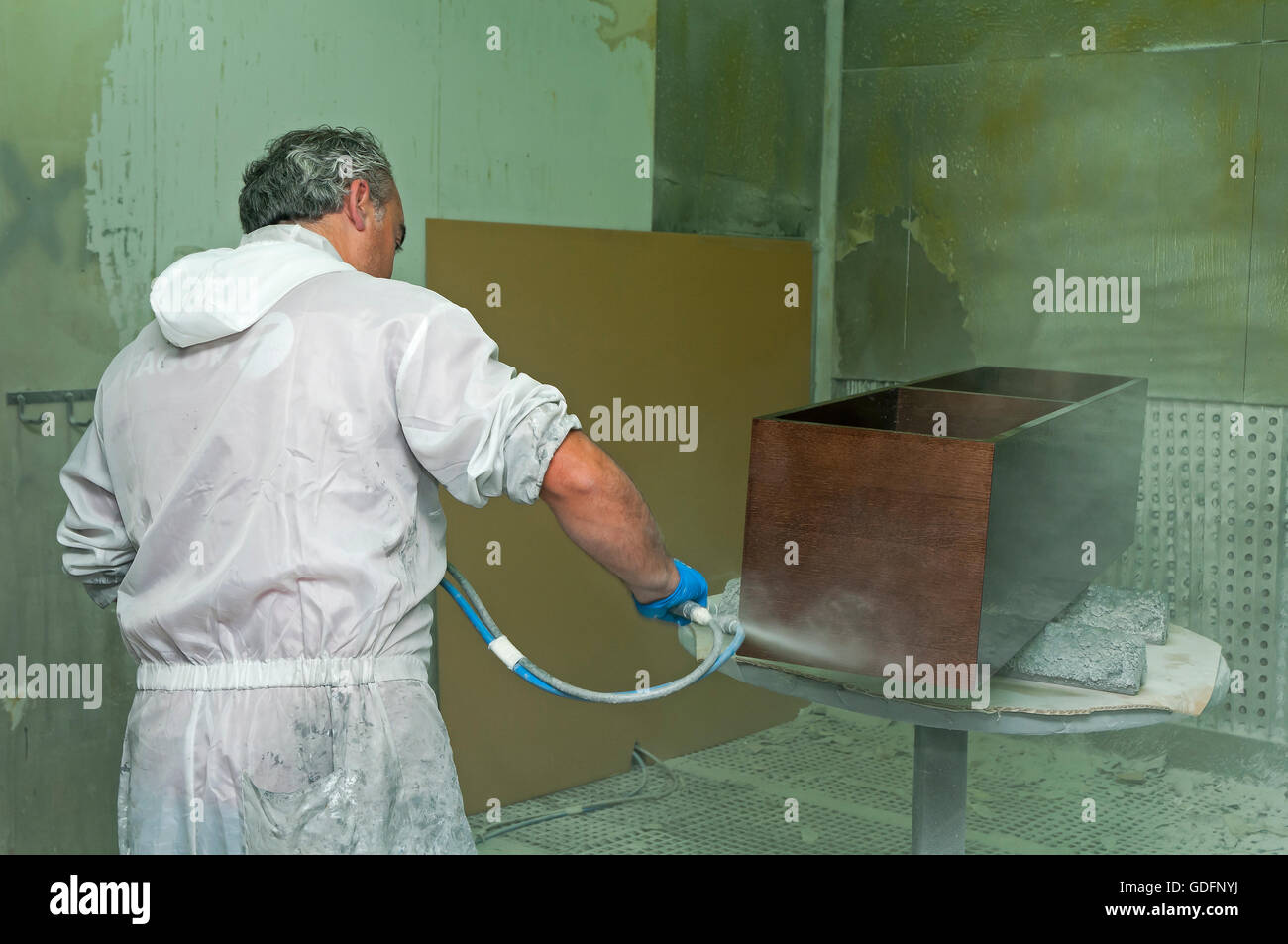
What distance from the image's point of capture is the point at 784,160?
4305 mm

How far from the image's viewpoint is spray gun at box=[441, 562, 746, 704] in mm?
1768

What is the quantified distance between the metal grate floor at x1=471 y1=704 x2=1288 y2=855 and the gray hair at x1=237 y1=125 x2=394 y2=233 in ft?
6.37

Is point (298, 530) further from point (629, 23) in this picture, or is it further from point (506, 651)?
point (629, 23)

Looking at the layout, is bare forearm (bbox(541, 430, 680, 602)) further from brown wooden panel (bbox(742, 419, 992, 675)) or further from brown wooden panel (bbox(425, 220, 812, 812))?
brown wooden panel (bbox(425, 220, 812, 812))

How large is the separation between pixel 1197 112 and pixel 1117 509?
1.58 metres

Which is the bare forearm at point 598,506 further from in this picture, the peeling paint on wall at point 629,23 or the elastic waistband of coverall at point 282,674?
the peeling paint on wall at point 629,23

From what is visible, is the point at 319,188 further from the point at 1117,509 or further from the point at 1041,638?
the point at 1117,509

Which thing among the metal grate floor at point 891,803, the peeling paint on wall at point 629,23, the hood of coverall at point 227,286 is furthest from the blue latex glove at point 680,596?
the peeling paint on wall at point 629,23

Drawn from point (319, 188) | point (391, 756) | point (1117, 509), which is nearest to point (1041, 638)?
point (1117, 509)

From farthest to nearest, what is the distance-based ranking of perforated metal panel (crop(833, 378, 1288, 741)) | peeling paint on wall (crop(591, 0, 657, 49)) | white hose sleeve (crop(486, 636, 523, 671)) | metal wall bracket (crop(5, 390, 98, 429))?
perforated metal panel (crop(833, 378, 1288, 741)) → peeling paint on wall (crop(591, 0, 657, 49)) → metal wall bracket (crop(5, 390, 98, 429)) → white hose sleeve (crop(486, 636, 523, 671))

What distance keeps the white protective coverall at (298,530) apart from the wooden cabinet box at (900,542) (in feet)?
1.82

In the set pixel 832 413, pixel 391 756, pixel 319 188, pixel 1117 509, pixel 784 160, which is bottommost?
pixel 391 756

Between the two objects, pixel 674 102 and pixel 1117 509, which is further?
pixel 674 102

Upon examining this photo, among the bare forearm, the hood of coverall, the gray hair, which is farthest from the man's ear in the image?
the bare forearm
